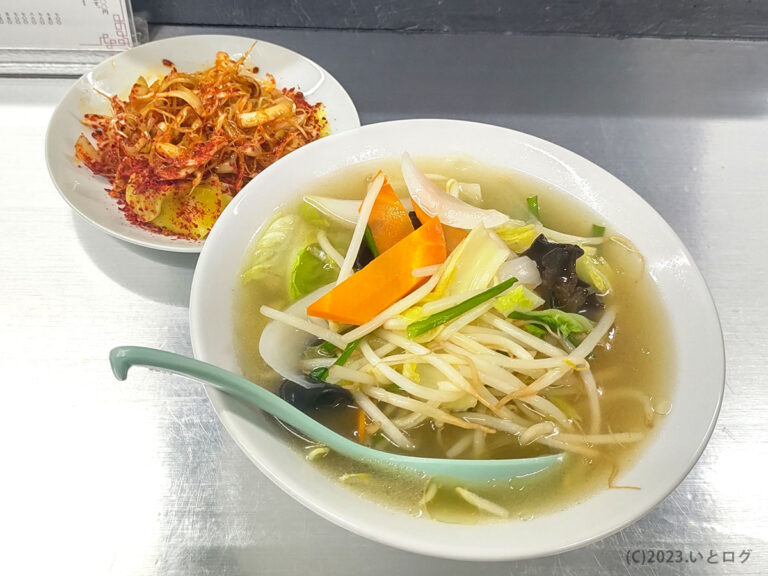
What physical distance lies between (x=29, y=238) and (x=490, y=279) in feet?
4.06

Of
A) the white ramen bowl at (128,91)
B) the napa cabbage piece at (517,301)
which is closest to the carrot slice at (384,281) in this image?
the napa cabbage piece at (517,301)

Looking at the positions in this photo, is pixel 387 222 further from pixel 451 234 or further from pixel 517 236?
pixel 517 236

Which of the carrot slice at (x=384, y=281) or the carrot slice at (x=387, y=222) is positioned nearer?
the carrot slice at (x=384, y=281)

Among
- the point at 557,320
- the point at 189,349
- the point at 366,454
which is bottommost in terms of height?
the point at 189,349

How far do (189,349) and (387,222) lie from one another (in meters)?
0.58

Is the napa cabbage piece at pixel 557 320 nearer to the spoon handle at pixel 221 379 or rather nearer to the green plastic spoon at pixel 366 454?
the green plastic spoon at pixel 366 454

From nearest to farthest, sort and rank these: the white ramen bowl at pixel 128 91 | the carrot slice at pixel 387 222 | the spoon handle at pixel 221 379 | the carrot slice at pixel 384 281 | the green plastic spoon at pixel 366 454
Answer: the spoon handle at pixel 221 379, the green plastic spoon at pixel 366 454, the carrot slice at pixel 384 281, the carrot slice at pixel 387 222, the white ramen bowl at pixel 128 91

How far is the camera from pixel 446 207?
51.9 inches

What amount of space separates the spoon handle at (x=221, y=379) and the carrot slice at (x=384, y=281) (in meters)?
0.22

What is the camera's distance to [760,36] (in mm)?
2383

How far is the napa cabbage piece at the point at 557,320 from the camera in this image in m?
1.18

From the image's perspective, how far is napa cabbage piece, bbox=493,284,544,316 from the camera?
3.81 ft

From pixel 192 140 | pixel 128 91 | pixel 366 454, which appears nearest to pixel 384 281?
pixel 366 454

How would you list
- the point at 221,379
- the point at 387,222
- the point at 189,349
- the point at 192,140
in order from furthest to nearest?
→ the point at 192,140
the point at 189,349
the point at 387,222
the point at 221,379
